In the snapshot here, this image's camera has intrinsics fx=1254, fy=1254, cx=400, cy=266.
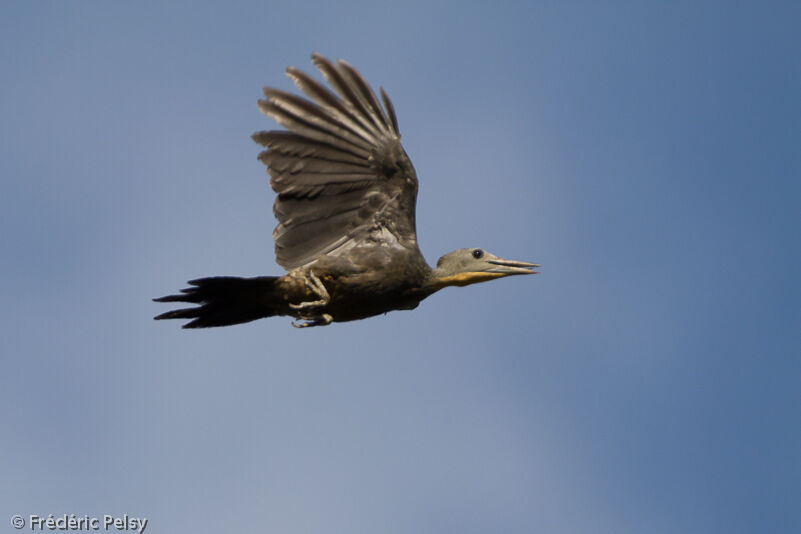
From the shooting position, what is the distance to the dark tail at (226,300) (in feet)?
30.9

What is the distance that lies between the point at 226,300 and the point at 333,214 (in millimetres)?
1049

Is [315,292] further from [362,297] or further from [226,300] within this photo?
[226,300]

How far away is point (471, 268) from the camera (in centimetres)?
988

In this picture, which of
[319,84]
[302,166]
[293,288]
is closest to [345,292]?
[293,288]

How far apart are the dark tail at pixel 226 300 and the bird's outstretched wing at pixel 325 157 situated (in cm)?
28

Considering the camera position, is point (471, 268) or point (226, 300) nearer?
point (226, 300)

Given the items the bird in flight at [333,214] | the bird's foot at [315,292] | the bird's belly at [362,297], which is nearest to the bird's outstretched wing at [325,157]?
the bird in flight at [333,214]

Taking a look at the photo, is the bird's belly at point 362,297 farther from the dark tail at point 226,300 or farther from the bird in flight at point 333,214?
the dark tail at point 226,300

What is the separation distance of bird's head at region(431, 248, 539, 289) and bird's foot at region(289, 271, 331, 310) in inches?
35.6

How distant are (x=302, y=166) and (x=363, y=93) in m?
0.73

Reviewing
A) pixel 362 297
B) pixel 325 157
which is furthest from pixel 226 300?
pixel 325 157

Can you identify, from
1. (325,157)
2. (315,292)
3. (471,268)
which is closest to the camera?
(315,292)

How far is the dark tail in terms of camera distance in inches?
370

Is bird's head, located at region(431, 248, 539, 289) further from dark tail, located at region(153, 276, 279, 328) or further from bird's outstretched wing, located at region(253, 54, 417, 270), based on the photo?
dark tail, located at region(153, 276, 279, 328)
